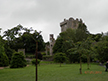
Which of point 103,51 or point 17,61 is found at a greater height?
point 103,51

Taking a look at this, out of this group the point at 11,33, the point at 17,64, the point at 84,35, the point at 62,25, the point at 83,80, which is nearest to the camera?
the point at 11,33

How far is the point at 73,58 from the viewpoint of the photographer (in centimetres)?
4291

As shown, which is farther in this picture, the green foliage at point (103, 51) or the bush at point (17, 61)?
the green foliage at point (103, 51)

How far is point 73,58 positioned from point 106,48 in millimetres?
13672

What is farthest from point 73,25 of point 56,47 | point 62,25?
point 56,47

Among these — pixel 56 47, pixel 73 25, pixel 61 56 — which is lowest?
pixel 61 56

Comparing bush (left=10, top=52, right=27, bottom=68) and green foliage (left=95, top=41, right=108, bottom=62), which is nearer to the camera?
bush (left=10, top=52, right=27, bottom=68)

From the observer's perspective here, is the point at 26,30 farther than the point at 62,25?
No

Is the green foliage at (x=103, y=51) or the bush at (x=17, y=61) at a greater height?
the green foliage at (x=103, y=51)

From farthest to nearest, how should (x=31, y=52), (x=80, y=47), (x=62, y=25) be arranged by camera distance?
1. (x=62, y=25)
2. (x=31, y=52)
3. (x=80, y=47)

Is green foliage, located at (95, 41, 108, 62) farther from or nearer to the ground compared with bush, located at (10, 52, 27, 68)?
farther from the ground

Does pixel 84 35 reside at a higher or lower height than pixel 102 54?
higher

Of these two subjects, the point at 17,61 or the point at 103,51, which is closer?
the point at 17,61

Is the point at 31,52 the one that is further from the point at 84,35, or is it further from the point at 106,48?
the point at 106,48
